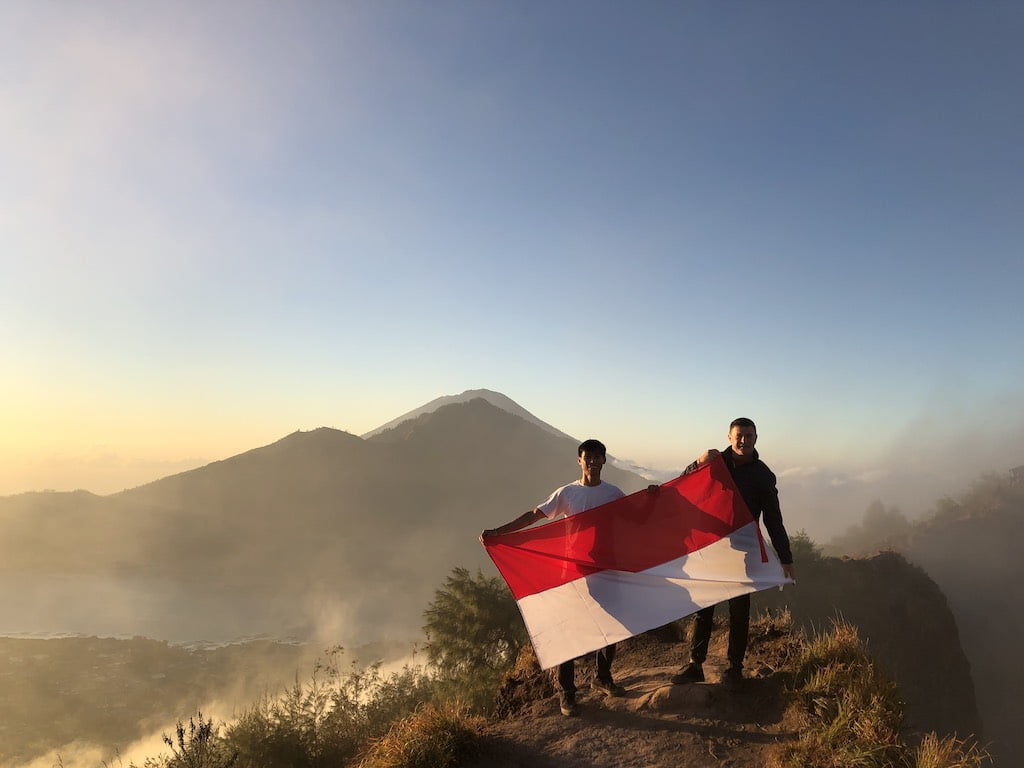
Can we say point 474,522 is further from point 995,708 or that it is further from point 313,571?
point 995,708

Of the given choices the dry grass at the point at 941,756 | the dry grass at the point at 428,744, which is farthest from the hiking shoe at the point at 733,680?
the dry grass at the point at 428,744

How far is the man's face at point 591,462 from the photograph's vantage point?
6.76m

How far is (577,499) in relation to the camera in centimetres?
708

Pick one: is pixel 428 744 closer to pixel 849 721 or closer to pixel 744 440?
pixel 849 721

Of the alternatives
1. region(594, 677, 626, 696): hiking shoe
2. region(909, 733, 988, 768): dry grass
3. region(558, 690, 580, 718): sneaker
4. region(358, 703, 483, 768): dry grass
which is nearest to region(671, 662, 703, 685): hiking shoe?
region(594, 677, 626, 696): hiking shoe

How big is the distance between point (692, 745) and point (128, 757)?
259ft

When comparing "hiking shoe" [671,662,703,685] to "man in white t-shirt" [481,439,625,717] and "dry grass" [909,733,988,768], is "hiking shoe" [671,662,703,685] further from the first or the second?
"dry grass" [909,733,988,768]

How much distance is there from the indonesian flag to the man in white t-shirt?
19 centimetres

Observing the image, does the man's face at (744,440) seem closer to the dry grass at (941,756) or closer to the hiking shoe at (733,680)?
the hiking shoe at (733,680)

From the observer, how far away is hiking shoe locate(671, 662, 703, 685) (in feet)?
23.8

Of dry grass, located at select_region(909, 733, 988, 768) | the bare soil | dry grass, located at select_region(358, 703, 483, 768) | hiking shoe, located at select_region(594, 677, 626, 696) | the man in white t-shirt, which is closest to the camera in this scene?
dry grass, located at select_region(909, 733, 988, 768)

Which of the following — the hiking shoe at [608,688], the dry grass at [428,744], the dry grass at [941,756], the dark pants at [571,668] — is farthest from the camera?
the hiking shoe at [608,688]

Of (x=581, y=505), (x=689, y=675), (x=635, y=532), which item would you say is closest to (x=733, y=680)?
(x=689, y=675)

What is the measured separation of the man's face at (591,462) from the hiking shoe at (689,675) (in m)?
3.09
